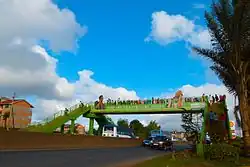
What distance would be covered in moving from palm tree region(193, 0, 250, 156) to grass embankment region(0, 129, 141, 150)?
48.7 ft

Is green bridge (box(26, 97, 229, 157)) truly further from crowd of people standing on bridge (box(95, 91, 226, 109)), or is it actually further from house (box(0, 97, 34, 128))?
house (box(0, 97, 34, 128))

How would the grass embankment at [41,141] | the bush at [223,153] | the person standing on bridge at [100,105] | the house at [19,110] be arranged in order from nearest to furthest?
the bush at [223,153]
the grass embankment at [41,141]
the person standing on bridge at [100,105]
the house at [19,110]

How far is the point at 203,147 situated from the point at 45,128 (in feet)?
109

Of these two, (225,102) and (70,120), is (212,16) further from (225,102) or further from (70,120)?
(70,120)

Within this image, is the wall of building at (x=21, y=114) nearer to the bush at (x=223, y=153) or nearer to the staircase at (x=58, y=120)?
the staircase at (x=58, y=120)

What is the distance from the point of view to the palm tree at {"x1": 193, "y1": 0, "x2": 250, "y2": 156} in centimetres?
1609

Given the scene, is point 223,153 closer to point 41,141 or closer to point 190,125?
point 190,125

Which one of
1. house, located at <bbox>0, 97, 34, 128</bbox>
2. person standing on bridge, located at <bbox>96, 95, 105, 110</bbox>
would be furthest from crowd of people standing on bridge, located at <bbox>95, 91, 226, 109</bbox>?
house, located at <bbox>0, 97, 34, 128</bbox>

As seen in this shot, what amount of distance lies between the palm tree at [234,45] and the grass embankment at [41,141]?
14.8 metres

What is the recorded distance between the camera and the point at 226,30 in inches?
666

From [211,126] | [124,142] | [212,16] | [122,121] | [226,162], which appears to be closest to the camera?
[226,162]

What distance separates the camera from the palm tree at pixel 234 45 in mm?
16094

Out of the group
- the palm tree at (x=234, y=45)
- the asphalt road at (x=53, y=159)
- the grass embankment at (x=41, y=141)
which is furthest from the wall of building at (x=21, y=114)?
the palm tree at (x=234, y=45)

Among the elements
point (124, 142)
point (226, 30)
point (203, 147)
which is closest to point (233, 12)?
point (226, 30)
